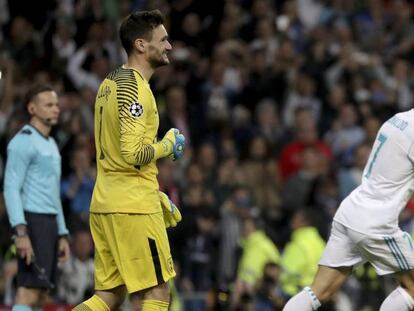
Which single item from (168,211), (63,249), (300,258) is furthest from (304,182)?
(168,211)

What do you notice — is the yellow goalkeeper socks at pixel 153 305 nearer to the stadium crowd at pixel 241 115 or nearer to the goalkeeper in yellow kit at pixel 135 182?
the goalkeeper in yellow kit at pixel 135 182

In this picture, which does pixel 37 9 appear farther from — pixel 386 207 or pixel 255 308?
pixel 386 207

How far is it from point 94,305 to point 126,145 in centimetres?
120

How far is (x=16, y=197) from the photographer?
33.7 ft

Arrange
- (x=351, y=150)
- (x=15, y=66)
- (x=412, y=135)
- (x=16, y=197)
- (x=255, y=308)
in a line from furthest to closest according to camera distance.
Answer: (x=351, y=150) < (x=15, y=66) < (x=255, y=308) < (x=16, y=197) < (x=412, y=135)

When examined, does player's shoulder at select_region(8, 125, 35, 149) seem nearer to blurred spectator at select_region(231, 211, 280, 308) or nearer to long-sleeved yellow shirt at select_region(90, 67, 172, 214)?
long-sleeved yellow shirt at select_region(90, 67, 172, 214)

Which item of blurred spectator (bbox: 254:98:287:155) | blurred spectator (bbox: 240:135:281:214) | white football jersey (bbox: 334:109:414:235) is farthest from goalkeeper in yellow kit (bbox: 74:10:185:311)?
blurred spectator (bbox: 254:98:287:155)

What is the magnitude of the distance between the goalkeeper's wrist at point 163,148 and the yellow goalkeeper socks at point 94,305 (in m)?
1.14

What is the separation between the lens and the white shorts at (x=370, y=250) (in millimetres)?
9531

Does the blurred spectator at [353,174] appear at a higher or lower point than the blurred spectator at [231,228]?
higher

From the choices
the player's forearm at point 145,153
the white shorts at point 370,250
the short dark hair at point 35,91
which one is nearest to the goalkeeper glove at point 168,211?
the player's forearm at point 145,153

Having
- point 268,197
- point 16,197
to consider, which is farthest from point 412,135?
point 268,197

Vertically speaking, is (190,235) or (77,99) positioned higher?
(77,99)

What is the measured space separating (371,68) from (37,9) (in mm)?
5231
